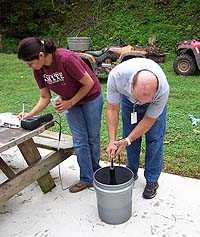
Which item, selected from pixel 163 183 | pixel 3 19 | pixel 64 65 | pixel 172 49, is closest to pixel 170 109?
pixel 163 183

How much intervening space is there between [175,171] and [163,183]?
0.25m

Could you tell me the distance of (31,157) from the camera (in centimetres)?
297

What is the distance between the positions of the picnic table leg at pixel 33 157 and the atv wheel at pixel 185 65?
4554mm

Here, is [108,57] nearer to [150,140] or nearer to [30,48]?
[150,140]

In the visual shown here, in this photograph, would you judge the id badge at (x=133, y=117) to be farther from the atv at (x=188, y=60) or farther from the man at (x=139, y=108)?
the atv at (x=188, y=60)

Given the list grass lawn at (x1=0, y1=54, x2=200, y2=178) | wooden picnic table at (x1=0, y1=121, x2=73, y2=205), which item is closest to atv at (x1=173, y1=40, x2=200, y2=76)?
grass lawn at (x1=0, y1=54, x2=200, y2=178)

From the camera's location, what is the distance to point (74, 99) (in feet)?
9.05

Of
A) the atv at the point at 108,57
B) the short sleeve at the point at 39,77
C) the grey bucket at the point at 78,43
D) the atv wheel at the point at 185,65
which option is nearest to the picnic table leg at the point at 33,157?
the short sleeve at the point at 39,77

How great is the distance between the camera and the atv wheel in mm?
6945

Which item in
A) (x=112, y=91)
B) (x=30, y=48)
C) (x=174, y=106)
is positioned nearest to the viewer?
(x=30, y=48)

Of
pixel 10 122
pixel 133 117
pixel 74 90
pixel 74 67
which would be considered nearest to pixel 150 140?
pixel 133 117

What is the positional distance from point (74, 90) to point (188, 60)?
4.65m

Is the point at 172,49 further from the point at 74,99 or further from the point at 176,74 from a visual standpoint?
the point at 74,99

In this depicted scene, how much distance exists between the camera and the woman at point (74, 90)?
2534 mm
